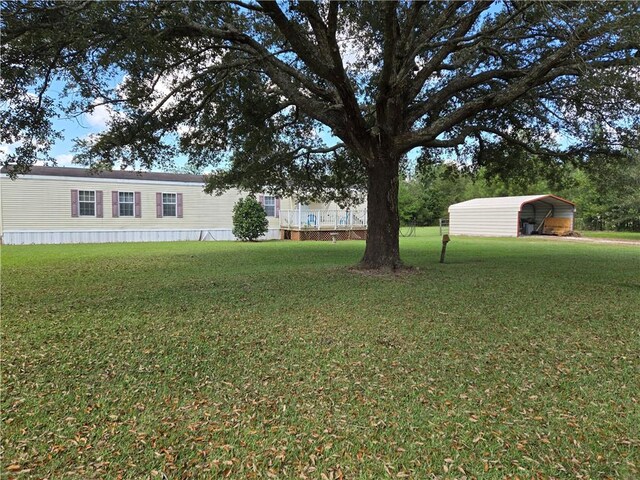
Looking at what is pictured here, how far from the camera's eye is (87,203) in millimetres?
18344

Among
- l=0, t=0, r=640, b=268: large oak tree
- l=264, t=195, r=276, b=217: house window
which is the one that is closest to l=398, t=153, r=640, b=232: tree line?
l=0, t=0, r=640, b=268: large oak tree

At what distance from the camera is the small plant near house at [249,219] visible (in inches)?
765

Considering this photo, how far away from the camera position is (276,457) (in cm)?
223

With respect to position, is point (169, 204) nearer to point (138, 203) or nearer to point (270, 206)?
point (138, 203)

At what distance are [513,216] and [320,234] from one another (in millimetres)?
11537

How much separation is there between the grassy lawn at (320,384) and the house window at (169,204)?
1403cm

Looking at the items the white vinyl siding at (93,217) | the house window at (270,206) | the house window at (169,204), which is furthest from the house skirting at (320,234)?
the house window at (169,204)

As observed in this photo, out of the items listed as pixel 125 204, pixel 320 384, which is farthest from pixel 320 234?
pixel 320 384

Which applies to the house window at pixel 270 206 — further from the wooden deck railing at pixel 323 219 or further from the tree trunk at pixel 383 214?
the tree trunk at pixel 383 214

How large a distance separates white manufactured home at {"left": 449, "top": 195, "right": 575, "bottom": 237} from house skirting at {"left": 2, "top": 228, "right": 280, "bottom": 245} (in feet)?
42.3

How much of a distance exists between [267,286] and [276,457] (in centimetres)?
484

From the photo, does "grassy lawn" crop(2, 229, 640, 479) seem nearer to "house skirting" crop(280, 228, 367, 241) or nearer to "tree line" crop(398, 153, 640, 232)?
"tree line" crop(398, 153, 640, 232)

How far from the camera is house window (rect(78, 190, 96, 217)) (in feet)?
59.7

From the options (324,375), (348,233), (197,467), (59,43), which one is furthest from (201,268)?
(348,233)
